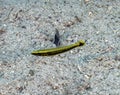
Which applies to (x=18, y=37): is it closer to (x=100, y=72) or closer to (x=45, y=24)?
(x=45, y=24)

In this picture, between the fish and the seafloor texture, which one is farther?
the fish

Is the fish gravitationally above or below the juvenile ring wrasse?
above

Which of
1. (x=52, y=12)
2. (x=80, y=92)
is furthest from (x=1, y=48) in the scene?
(x=80, y=92)

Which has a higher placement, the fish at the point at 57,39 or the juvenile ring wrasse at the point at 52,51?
the fish at the point at 57,39

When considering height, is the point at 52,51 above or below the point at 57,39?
below

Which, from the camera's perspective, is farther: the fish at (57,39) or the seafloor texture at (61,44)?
the fish at (57,39)

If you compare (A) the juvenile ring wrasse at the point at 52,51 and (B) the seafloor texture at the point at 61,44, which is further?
(A) the juvenile ring wrasse at the point at 52,51

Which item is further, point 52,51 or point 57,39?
point 57,39

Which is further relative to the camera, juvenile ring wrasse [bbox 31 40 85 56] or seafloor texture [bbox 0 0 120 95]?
juvenile ring wrasse [bbox 31 40 85 56]
